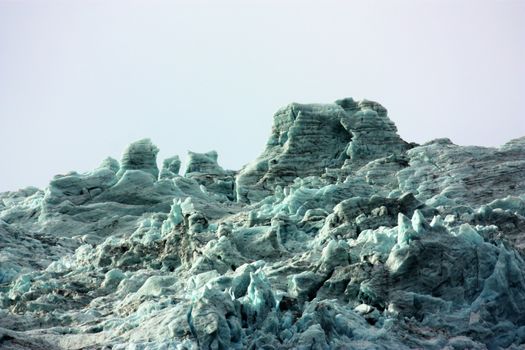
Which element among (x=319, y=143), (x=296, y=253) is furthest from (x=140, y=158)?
(x=296, y=253)

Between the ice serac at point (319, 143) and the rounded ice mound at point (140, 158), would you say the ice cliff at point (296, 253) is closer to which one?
the ice serac at point (319, 143)

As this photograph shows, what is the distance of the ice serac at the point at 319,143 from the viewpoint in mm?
58188

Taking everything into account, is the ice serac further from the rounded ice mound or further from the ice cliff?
the rounded ice mound

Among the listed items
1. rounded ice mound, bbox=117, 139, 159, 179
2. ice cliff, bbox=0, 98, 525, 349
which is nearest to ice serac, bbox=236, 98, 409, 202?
ice cliff, bbox=0, 98, 525, 349

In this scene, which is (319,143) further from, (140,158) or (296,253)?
(296,253)

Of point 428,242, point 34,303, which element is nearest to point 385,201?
point 428,242

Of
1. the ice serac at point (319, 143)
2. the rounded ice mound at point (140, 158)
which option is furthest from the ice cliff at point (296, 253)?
the rounded ice mound at point (140, 158)

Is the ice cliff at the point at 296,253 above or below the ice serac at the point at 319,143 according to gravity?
below

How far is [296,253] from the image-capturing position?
3378 centimetres

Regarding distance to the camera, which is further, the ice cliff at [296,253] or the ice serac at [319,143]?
the ice serac at [319,143]

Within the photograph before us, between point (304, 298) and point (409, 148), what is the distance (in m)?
31.8

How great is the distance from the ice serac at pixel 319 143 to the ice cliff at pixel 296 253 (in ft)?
0.36

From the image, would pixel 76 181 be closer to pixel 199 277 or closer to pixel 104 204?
pixel 104 204

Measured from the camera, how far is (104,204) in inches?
2189
